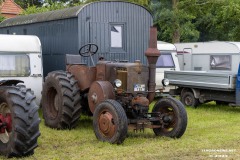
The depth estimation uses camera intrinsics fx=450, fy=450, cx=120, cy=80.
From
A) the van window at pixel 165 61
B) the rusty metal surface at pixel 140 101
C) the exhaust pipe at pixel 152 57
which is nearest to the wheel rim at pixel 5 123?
the rusty metal surface at pixel 140 101

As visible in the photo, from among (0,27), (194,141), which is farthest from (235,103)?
(0,27)

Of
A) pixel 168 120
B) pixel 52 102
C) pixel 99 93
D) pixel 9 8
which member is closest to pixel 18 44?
pixel 52 102

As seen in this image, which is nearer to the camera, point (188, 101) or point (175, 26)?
point (188, 101)

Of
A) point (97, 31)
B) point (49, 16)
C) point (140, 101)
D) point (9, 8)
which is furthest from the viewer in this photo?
point (9, 8)

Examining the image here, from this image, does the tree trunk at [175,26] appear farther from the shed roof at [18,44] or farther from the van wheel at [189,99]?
the shed roof at [18,44]

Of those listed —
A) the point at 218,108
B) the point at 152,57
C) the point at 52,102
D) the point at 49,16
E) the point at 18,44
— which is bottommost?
the point at 218,108

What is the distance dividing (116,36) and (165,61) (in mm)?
3771

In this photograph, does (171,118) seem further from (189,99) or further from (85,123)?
(189,99)

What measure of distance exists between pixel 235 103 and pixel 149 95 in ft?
16.1

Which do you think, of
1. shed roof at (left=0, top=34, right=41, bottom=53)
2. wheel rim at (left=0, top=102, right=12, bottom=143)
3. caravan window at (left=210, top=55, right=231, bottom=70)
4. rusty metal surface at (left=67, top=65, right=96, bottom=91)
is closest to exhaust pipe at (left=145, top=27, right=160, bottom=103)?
rusty metal surface at (left=67, top=65, right=96, bottom=91)

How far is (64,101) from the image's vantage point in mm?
9102

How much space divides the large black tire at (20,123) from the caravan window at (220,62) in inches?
379

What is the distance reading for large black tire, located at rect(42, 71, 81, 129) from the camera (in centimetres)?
912

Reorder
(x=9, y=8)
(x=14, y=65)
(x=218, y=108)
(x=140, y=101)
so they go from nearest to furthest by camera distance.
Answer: (x=140, y=101) < (x=14, y=65) < (x=218, y=108) < (x=9, y=8)
